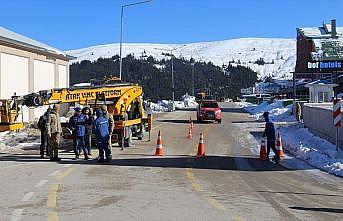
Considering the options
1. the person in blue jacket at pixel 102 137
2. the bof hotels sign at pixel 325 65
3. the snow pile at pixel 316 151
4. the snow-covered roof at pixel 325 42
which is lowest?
the snow pile at pixel 316 151

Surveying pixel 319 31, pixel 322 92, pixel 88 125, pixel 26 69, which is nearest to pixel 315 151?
pixel 88 125

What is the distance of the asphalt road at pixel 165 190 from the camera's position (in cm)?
977

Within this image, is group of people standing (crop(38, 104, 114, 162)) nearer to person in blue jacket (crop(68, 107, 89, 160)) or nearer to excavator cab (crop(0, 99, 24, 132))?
person in blue jacket (crop(68, 107, 89, 160))

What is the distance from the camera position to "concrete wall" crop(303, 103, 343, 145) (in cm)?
2366

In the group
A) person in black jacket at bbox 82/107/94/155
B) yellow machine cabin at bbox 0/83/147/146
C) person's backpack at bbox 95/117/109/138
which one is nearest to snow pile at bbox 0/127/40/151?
yellow machine cabin at bbox 0/83/147/146

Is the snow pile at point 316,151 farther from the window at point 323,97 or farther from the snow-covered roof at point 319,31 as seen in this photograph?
the snow-covered roof at point 319,31

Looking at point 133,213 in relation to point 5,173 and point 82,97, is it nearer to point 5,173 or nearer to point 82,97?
point 5,173

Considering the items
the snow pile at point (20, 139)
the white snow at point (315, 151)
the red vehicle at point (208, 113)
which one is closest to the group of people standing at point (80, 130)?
the snow pile at point (20, 139)

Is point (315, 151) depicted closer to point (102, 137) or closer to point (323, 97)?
point (102, 137)

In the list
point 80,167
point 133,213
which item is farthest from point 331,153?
point 133,213

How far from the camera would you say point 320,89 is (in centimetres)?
5212

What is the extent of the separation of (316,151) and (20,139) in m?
14.1

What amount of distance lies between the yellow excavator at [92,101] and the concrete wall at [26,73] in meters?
10.6

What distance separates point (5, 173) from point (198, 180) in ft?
16.8
